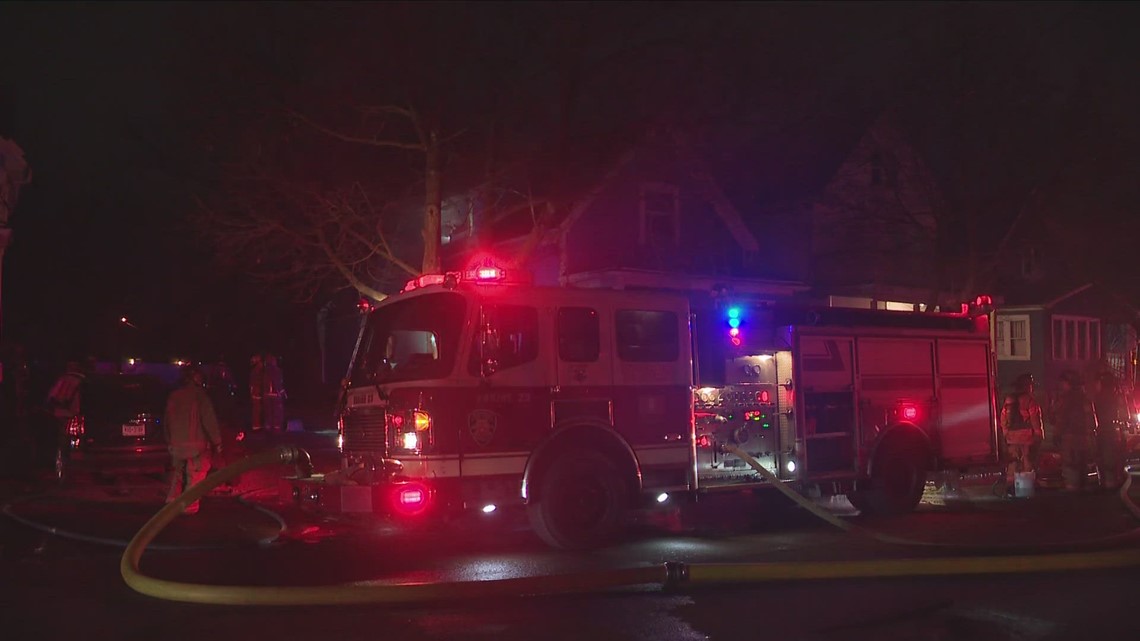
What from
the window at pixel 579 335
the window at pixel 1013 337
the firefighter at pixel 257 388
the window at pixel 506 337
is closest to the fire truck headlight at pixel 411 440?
the window at pixel 506 337

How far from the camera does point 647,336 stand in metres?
9.88

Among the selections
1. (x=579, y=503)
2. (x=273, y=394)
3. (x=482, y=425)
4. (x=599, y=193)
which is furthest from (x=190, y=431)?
(x=599, y=193)

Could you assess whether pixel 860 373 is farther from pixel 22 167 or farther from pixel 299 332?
pixel 299 332

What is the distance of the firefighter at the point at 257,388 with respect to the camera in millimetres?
19500

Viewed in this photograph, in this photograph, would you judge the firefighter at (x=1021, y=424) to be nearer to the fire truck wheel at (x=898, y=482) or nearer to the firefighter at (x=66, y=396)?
the fire truck wheel at (x=898, y=482)

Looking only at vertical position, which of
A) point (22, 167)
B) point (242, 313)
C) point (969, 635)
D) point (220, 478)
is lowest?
point (969, 635)

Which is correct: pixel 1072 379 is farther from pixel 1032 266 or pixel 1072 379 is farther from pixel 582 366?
pixel 1032 266

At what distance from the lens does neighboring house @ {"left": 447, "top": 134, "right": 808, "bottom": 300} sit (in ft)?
80.8

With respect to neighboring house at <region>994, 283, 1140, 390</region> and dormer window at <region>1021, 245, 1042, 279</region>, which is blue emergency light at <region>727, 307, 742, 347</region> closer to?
neighboring house at <region>994, 283, 1140, 390</region>

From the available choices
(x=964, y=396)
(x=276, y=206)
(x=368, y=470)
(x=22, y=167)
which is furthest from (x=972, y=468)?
(x=22, y=167)

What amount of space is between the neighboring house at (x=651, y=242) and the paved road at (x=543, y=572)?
12125 millimetres

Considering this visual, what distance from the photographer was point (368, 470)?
343 inches

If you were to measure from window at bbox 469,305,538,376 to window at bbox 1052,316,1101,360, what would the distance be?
107 feet

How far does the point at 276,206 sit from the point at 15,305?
2117 centimetres
